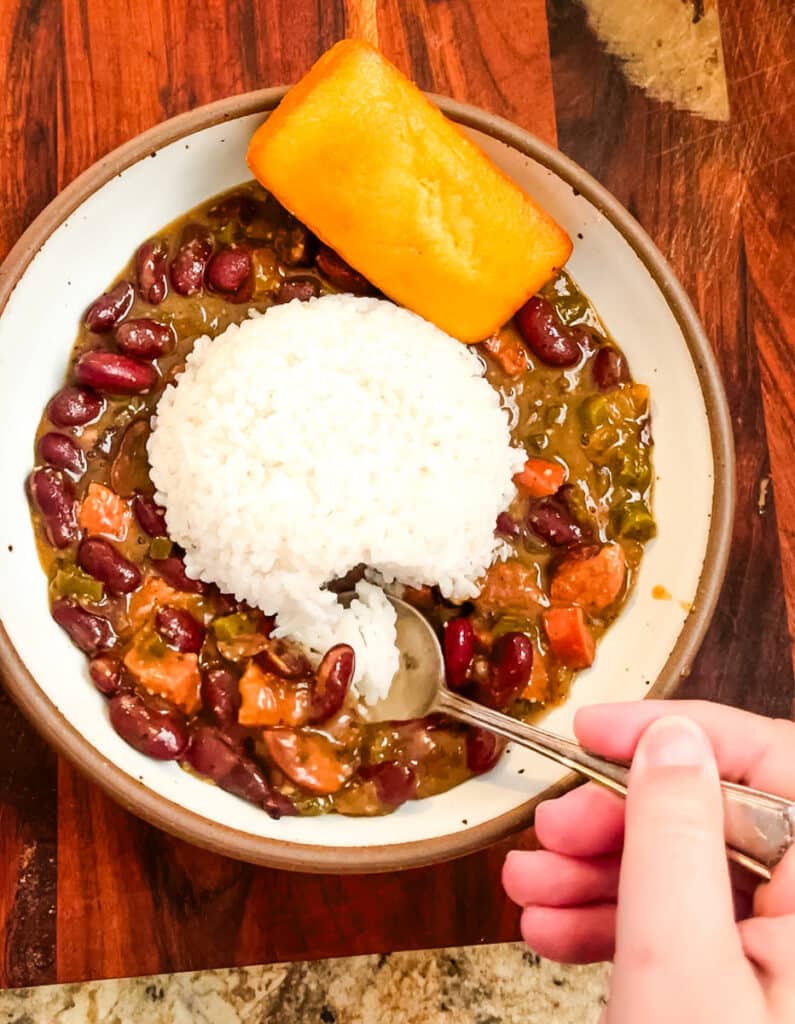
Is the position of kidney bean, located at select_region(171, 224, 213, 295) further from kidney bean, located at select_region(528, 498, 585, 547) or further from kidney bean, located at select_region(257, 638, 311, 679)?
kidney bean, located at select_region(528, 498, 585, 547)

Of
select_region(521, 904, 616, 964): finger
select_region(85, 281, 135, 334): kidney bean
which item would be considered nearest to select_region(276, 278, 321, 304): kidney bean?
select_region(85, 281, 135, 334): kidney bean

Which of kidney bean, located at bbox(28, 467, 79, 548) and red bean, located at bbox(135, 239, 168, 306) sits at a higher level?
red bean, located at bbox(135, 239, 168, 306)

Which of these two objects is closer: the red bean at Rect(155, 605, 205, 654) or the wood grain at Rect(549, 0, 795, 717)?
the red bean at Rect(155, 605, 205, 654)

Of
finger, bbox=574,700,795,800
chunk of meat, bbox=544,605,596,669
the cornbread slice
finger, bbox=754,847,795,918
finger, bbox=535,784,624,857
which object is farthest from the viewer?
chunk of meat, bbox=544,605,596,669

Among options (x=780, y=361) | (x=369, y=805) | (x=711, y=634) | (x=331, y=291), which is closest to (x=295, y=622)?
(x=369, y=805)

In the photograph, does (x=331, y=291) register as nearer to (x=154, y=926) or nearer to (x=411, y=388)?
(x=411, y=388)

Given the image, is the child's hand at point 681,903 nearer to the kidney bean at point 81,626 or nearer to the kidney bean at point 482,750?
the kidney bean at point 482,750
